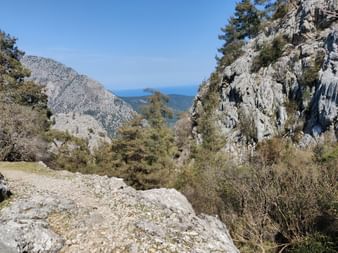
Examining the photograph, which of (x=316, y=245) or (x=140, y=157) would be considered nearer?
(x=316, y=245)

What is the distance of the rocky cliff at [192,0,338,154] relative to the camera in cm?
2678

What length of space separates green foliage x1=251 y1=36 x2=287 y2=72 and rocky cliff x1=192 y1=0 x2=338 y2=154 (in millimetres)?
248

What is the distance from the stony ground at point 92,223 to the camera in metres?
7.74

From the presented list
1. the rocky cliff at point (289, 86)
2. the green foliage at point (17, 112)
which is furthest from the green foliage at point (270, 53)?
the green foliage at point (17, 112)

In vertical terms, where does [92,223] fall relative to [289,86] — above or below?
below

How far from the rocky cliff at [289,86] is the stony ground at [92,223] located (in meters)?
19.6

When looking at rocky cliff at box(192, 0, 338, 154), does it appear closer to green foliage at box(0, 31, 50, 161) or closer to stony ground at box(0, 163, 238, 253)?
stony ground at box(0, 163, 238, 253)

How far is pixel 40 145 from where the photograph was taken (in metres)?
22.9

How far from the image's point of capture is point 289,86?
31359 mm

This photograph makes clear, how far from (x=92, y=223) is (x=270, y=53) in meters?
31.7

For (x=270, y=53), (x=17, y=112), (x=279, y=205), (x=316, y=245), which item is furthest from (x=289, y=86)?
(x=17, y=112)

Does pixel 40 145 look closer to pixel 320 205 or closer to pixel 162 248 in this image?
pixel 162 248

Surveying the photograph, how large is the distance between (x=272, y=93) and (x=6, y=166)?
87.0ft

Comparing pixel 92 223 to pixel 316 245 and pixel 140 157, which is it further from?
pixel 140 157
